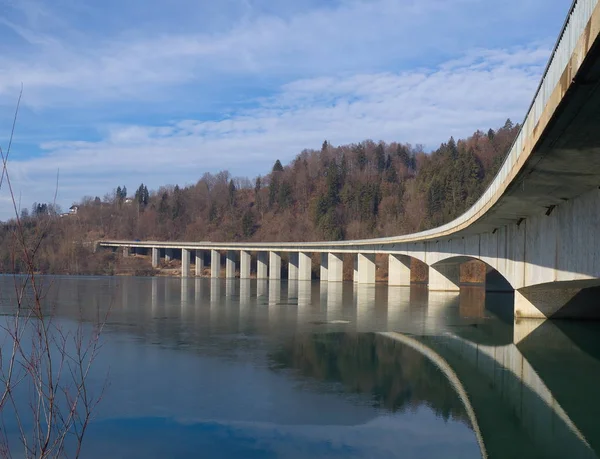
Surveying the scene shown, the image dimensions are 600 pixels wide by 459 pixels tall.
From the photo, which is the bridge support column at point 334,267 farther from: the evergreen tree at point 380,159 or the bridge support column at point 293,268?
the evergreen tree at point 380,159

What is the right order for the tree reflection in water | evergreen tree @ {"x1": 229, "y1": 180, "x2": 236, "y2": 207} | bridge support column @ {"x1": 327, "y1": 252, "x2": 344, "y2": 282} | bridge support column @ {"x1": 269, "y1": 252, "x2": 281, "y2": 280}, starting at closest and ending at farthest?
1. the tree reflection in water
2. bridge support column @ {"x1": 327, "y1": 252, "x2": 344, "y2": 282}
3. bridge support column @ {"x1": 269, "y1": 252, "x2": 281, "y2": 280}
4. evergreen tree @ {"x1": 229, "y1": 180, "x2": 236, "y2": 207}

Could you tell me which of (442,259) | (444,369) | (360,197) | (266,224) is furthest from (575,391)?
(266,224)

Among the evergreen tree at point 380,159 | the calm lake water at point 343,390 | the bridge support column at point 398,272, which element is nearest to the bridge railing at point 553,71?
the calm lake water at point 343,390

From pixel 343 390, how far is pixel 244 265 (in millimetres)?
88157

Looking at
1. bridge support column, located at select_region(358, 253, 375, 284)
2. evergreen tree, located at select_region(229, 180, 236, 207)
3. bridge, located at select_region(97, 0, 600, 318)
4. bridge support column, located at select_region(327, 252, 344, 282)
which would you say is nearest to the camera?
bridge, located at select_region(97, 0, 600, 318)

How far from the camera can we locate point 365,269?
7931 cm

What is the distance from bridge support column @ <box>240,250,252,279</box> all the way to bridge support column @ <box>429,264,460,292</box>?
46.7 meters

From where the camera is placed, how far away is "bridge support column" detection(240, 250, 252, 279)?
338ft

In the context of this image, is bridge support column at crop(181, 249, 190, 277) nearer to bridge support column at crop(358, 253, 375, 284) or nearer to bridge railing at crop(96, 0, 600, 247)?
bridge support column at crop(358, 253, 375, 284)

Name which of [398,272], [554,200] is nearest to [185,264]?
[398,272]

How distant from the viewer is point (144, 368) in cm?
1867

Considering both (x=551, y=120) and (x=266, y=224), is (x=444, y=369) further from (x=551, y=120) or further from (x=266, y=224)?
(x=266, y=224)

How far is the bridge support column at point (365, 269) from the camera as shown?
7888cm

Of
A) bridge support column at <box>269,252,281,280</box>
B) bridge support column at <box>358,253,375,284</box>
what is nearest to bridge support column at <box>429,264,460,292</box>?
bridge support column at <box>358,253,375,284</box>
